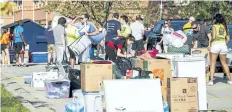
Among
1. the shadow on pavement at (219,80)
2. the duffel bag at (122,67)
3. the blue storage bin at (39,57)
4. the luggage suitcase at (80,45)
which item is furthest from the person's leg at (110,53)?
the blue storage bin at (39,57)

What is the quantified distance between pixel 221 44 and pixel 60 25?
14.2 feet

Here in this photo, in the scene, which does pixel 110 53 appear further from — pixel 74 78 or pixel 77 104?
pixel 77 104

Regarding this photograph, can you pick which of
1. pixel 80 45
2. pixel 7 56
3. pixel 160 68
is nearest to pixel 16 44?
pixel 7 56

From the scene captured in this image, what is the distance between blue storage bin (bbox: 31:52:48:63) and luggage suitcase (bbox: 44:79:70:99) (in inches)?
496

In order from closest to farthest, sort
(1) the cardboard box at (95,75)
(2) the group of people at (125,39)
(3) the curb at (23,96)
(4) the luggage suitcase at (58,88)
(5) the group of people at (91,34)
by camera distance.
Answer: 1. (1) the cardboard box at (95,75)
2. (3) the curb at (23,96)
3. (4) the luggage suitcase at (58,88)
4. (2) the group of people at (125,39)
5. (5) the group of people at (91,34)

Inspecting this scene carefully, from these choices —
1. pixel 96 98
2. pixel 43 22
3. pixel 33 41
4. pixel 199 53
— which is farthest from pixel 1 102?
pixel 43 22

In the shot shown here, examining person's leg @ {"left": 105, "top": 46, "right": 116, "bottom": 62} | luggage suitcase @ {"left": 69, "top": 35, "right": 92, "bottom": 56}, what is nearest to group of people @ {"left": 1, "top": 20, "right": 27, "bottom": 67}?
luggage suitcase @ {"left": 69, "top": 35, "right": 92, "bottom": 56}

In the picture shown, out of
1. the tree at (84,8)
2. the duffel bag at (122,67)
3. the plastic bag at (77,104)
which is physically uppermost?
the tree at (84,8)

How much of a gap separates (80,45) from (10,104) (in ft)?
11.7

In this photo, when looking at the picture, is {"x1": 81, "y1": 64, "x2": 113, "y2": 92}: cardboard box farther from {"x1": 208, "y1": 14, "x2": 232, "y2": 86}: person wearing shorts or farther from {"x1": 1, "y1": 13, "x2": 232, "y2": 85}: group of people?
{"x1": 208, "y1": 14, "x2": 232, "y2": 86}: person wearing shorts

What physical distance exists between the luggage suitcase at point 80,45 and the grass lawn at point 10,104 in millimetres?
2156

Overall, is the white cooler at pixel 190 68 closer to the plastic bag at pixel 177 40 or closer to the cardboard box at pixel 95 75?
the cardboard box at pixel 95 75

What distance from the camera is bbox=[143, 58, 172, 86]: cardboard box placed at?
28.4ft

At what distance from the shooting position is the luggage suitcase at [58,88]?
10.9 meters
